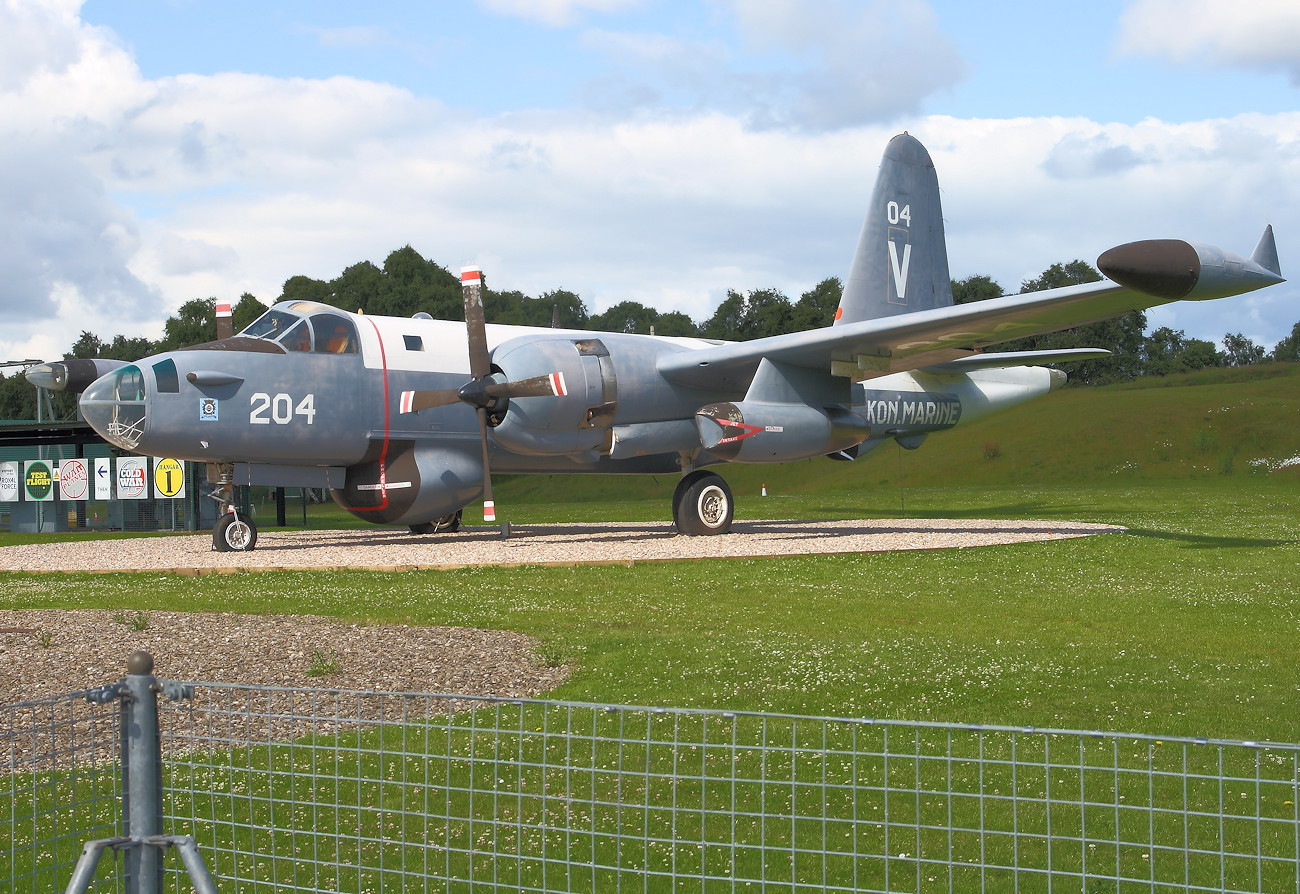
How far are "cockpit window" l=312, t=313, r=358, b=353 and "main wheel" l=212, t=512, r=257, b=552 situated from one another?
3.53m

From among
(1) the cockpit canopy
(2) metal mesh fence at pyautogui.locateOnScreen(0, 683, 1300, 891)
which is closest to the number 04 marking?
(1) the cockpit canopy

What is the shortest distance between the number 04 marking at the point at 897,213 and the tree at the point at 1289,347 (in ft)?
309

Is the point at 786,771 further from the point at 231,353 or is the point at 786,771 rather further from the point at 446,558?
the point at 231,353

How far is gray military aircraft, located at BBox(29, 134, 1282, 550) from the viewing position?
62.0 feet

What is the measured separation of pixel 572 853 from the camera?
5383mm

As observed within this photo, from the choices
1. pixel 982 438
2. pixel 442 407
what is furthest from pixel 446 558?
pixel 982 438

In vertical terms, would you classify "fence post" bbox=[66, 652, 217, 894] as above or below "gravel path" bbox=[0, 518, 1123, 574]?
above

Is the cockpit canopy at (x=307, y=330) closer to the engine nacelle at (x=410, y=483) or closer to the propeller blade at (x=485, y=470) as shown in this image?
the engine nacelle at (x=410, y=483)

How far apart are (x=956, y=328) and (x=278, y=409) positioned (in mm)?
12070

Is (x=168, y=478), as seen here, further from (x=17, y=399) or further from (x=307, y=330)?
(x=17, y=399)

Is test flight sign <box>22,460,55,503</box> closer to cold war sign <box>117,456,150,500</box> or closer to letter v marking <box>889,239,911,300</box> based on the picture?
cold war sign <box>117,456,150,500</box>

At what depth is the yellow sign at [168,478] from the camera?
100ft

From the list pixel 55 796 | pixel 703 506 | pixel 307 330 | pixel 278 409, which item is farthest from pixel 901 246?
pixel 55 796

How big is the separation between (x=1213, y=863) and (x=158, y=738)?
461cm
